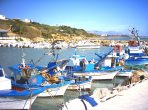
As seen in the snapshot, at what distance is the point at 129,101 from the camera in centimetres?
1508

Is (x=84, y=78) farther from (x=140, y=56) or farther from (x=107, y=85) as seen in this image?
(x=140, y=56)

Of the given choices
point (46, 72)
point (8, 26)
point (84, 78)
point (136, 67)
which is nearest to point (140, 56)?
point (136, 67)

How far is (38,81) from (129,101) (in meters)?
7.83

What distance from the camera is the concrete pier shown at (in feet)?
45.6

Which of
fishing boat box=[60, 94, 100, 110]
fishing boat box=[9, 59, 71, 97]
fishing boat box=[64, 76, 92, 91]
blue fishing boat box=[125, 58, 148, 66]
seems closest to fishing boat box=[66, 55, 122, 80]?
fishing boat box=[64, 76, 92, 91]

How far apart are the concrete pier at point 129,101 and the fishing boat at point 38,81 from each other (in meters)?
5.48

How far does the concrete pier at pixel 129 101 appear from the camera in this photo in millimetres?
13891

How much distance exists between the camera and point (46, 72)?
2270cm

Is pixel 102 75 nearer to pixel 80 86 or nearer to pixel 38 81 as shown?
pixel 80 86

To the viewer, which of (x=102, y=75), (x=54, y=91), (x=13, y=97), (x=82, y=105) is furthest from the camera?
(x=102, y=75)

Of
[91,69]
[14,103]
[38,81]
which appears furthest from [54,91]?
[91,69]

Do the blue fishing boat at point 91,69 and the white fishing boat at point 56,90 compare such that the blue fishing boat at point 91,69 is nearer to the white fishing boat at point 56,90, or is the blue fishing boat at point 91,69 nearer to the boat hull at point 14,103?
the white fishing boat at point 56,90

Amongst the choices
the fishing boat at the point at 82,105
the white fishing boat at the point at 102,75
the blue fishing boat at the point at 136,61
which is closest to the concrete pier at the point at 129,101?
the fishing boat at the point at 82,105

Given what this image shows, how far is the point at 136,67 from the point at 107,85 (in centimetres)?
1110
